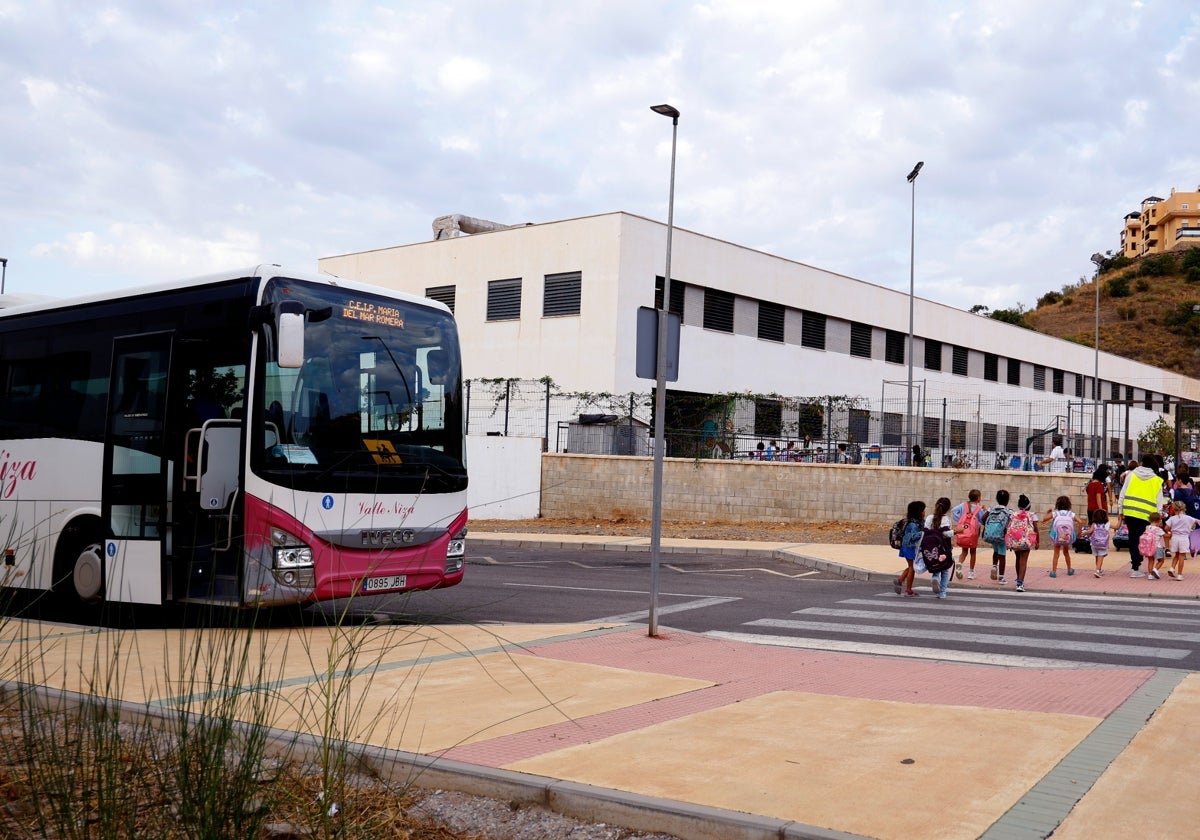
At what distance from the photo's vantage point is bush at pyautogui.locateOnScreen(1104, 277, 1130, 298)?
118 m

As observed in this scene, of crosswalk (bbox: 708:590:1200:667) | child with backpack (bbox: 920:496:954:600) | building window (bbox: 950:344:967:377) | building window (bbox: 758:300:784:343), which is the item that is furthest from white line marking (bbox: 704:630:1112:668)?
building window (bbox: 950:344:967:377)

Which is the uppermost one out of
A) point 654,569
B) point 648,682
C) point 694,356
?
point 694,356

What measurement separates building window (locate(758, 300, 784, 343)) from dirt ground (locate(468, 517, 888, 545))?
45.0 ft

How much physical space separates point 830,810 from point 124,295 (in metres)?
9.10

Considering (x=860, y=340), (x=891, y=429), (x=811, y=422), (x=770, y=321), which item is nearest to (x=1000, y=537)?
(x=811, y=422)

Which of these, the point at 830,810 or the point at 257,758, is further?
the point at 830,810

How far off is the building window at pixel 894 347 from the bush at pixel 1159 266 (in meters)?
91.5

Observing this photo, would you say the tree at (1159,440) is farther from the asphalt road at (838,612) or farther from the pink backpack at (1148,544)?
the asphalt road at (838,612)

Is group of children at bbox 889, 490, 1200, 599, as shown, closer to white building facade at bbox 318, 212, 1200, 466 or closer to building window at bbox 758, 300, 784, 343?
white building facade at bbox 318, 212, 1200, 466

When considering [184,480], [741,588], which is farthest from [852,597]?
[184,480]

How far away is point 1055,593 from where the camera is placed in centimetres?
1555

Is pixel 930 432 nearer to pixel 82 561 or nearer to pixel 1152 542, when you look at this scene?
pixel 1152 542

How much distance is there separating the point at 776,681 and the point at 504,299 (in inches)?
1236

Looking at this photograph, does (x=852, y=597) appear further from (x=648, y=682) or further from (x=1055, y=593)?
(x=648, y=682)
